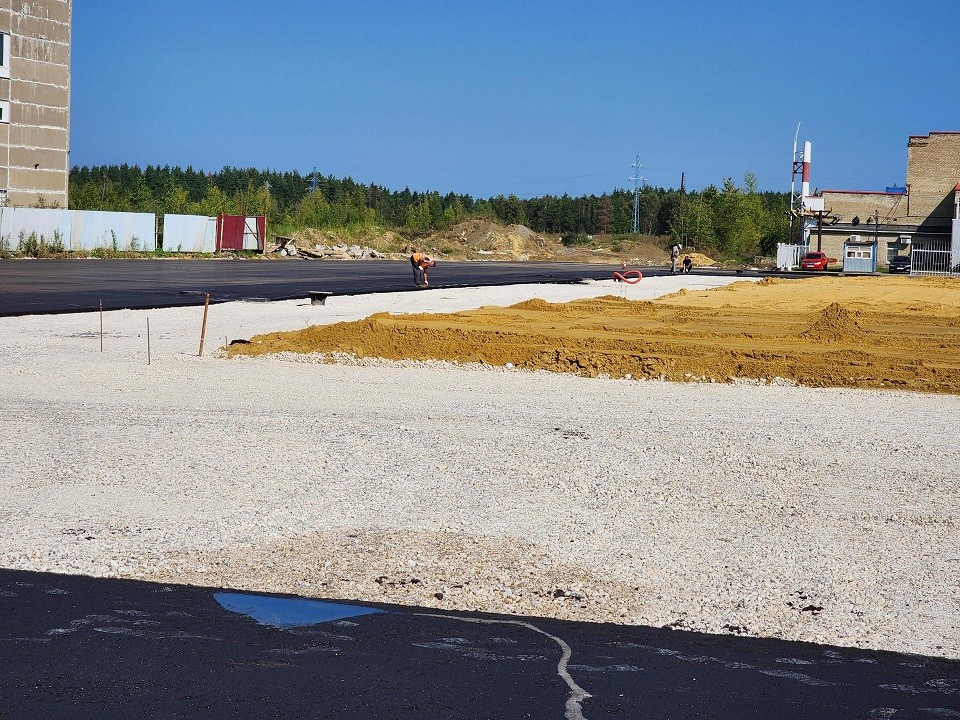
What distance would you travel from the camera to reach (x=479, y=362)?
53.1 feet

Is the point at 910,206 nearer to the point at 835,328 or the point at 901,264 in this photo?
the point at 901,264

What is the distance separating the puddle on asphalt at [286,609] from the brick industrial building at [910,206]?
275 ft

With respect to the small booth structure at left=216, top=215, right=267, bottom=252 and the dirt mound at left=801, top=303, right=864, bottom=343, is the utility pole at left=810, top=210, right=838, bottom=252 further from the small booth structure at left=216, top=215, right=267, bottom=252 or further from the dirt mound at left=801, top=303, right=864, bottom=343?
the dirt mound at left=801, top=303, right=864, bottom=343

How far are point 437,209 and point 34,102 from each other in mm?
59706

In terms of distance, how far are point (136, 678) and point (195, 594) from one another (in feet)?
4.18

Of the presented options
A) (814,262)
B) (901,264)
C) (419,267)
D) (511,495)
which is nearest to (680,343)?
(511,495)

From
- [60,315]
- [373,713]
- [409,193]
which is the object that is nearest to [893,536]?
[373,713]

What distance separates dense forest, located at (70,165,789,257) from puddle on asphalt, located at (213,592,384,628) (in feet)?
260

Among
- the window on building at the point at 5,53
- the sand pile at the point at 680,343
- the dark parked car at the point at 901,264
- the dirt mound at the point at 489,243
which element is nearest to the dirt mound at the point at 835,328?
the sand pile at the point at 680,343

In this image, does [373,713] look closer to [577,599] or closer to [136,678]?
[136,678]

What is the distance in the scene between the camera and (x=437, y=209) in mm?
121688

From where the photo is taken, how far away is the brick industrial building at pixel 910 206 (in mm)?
84750

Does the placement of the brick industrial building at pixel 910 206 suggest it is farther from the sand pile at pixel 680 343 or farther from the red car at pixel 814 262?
the sand pile at pixel 680 343

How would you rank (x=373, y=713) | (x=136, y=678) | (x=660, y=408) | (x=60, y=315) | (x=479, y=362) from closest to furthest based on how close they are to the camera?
(x=373, y=713)
(x=136, y=678)
(x=660, y=408)
(x=479, y=362)
(x=60, y=315)
